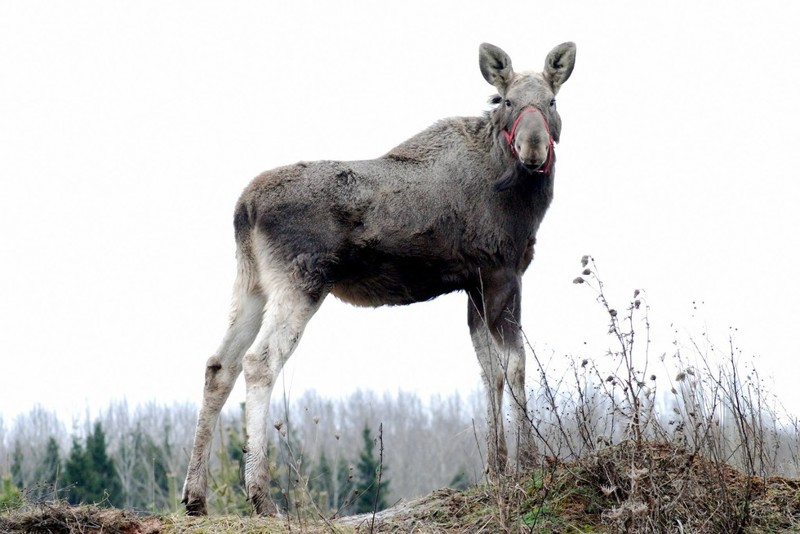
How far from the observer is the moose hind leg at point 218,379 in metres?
7.75

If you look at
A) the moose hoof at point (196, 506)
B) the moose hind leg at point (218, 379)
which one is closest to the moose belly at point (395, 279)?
the moose hind leg at point (218, 379)

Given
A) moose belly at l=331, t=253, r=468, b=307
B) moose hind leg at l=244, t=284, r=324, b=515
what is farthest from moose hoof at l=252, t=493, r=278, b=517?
moose belly at l=331, t=253, r=468, b=307

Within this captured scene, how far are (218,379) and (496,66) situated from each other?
3.92 metres

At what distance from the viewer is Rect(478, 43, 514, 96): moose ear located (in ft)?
29.2

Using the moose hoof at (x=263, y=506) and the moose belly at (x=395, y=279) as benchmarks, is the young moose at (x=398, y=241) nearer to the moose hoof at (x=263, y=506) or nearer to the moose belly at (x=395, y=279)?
the moose belly at (x=395, y=279)

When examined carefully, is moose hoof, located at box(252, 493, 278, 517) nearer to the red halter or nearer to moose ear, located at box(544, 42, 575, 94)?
the red halter

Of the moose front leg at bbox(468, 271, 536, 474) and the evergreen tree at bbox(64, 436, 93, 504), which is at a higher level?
the evergreen tree at bbox(64, 436, 93, 504)

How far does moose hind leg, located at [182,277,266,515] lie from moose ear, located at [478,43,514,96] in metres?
3.02

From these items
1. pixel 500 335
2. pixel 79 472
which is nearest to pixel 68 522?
pixel 500 335

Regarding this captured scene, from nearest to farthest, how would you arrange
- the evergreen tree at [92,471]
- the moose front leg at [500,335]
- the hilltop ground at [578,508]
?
the hilltop ground at [578,508], the moose front leg at [500,335], the evergreen tree at [92,471]

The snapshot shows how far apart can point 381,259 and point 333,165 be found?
39.1 inches

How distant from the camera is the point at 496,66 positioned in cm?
898

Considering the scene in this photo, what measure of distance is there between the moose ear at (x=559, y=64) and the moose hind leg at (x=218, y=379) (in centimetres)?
343

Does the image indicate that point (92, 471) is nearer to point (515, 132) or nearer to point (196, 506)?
point (196, 506)
